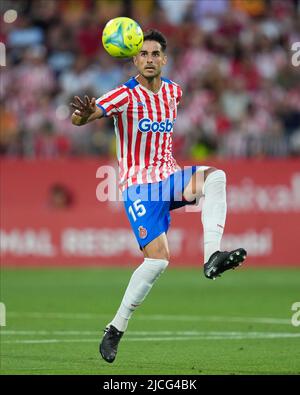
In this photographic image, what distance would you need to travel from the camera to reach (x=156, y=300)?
16.4m

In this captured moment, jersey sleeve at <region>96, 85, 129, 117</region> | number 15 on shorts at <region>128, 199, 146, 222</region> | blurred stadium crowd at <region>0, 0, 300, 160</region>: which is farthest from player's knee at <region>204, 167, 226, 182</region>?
blurred stadium crowd at <region>0, 0, 300, 160</region>

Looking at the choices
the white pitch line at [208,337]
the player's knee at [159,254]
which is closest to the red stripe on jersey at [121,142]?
the player's knee at [159,254]

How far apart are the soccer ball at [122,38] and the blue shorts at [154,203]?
1202 mm

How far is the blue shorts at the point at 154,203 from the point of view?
9.98m

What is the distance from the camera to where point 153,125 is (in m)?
10.3

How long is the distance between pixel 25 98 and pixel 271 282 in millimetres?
7194

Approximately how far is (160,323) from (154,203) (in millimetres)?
3632

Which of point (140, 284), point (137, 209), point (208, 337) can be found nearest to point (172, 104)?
point (137, 209)

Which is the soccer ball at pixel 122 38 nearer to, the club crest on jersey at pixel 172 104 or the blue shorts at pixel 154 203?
the club crest on jersey at pixel 172 104
